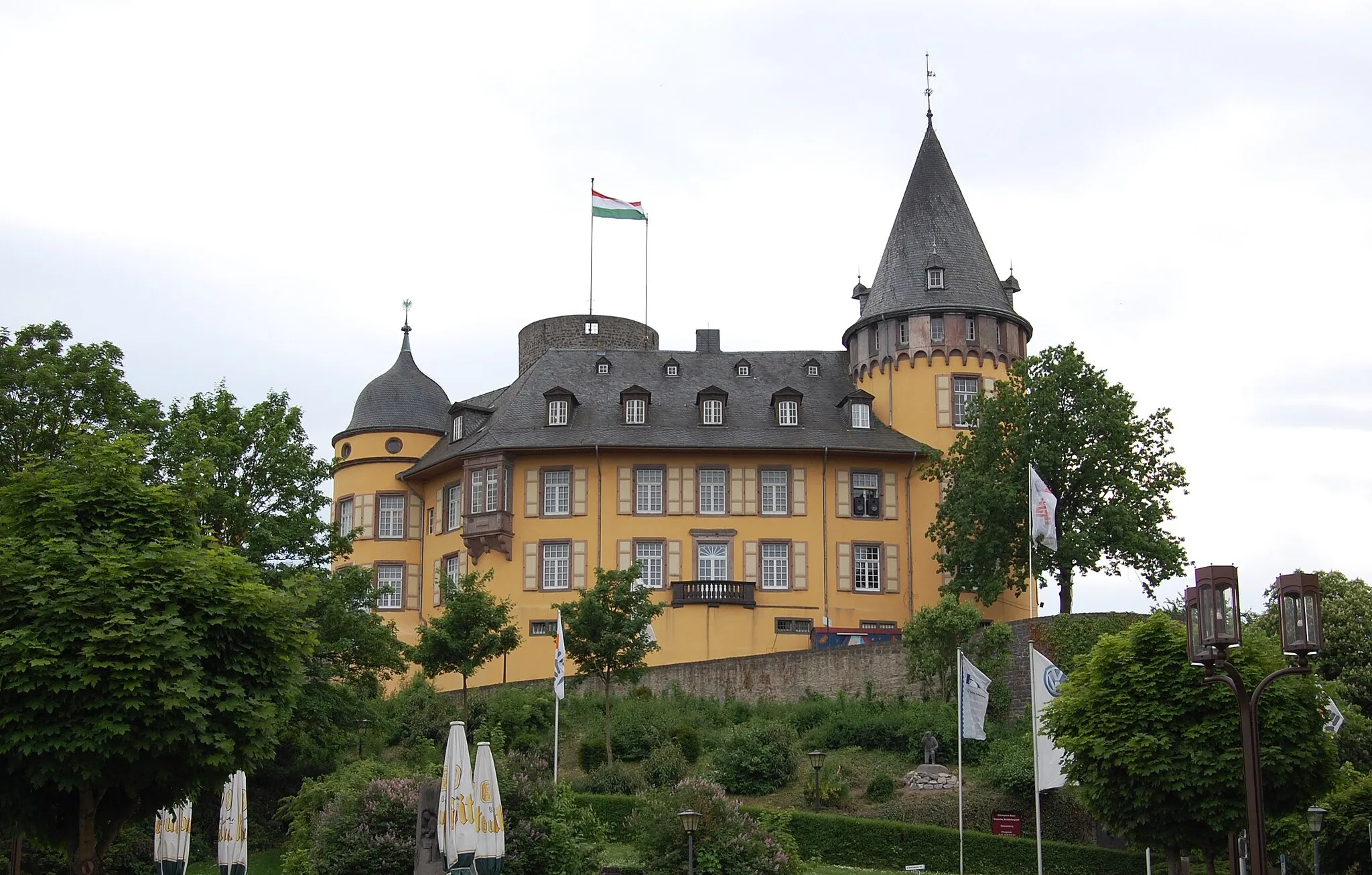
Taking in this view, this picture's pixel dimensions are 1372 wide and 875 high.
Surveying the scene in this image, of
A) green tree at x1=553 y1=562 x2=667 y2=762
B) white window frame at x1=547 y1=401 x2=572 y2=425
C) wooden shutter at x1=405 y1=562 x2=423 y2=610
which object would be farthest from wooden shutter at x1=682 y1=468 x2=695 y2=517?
green tree at x1=553 y1=562 x2=667 y2=762

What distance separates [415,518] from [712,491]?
10997 mm

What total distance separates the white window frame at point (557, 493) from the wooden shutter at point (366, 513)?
7643mm

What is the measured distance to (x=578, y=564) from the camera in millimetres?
53750

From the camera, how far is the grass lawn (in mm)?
33781

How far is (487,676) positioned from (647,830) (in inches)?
1116

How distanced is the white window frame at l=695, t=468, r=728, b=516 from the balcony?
250 cm

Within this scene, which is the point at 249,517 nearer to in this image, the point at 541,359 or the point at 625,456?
the point at 625,456

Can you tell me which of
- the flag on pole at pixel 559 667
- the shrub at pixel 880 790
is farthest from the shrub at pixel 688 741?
the shrub at pixel 880 790

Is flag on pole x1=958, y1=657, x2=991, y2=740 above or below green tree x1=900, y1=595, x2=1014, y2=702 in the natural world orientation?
below

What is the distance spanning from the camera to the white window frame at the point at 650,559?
53.6 metres

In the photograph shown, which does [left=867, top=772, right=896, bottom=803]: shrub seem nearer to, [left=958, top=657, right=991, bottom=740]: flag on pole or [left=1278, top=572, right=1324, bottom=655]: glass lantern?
[left=958, top=657, right=991, bottom=740]: flag on pole

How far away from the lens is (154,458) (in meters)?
37.3

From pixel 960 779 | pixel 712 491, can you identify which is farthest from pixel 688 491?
pixel 960 779

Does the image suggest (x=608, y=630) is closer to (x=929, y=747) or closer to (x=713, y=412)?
(x=929, y=747)
